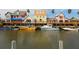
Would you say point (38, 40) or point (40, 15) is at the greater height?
point (40, 15)

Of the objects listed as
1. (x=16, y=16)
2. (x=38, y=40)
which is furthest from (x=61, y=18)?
(x=16, y=16)

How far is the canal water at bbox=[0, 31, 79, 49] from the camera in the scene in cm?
247

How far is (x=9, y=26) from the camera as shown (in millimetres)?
2475

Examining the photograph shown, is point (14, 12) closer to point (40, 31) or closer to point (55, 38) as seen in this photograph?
point (40, 31)

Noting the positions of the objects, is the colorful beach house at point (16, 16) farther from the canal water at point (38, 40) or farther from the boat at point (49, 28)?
the boat at point (49, 28)

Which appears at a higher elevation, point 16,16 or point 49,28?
point 16,16

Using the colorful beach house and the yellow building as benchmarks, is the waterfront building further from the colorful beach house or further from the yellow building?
the colorful beach house

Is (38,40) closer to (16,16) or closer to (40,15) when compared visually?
(40,15)

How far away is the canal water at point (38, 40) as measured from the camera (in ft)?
8.11

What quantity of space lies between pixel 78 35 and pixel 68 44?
0.61 feet

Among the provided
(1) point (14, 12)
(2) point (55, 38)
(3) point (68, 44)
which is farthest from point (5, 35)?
(3) point (68, 44)

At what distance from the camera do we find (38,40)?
2.50 meters

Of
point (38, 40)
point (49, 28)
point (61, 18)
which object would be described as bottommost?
point (38, 40)
